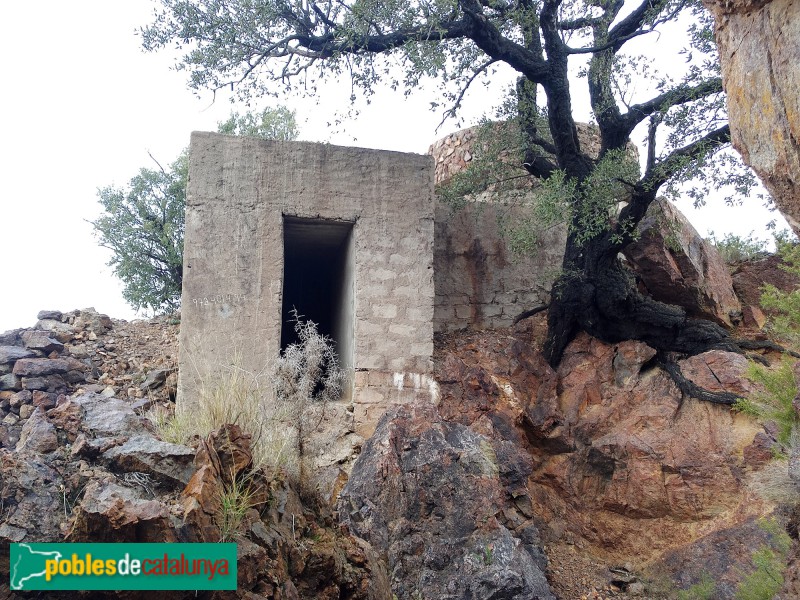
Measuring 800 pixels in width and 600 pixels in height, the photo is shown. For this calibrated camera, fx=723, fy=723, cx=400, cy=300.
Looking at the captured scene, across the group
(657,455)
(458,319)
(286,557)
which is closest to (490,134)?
(458,319)

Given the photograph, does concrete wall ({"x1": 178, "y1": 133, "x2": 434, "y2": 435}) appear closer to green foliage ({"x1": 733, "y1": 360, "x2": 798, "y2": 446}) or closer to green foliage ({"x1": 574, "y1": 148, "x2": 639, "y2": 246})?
green foliage ({"x1": 574, "y1": 148, "x2": 639, "y2": 246})

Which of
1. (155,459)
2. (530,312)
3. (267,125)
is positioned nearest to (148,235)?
(267,125)

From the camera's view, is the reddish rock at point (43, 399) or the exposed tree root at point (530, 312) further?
the exposed tree root at point (530, 312)

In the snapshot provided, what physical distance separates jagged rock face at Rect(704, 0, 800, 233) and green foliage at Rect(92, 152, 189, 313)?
10192mm

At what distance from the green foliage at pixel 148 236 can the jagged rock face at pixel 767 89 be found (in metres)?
10.2

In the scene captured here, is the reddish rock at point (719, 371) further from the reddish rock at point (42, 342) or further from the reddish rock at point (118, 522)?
the reddish rock at point (42, 342)

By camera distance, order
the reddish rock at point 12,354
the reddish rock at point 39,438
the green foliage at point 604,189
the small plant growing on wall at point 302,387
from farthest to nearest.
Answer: the reddish rock at point 12,354 < the green foliage at point 604,189 < the small plant growing on wall at point 302,387 < the reddish rock at point 39,438

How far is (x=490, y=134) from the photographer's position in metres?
9.42

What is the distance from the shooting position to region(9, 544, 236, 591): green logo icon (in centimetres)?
308

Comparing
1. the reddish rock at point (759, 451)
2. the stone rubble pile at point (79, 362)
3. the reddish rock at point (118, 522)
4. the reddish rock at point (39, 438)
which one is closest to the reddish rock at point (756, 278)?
the reddish rock at point (759, 451)

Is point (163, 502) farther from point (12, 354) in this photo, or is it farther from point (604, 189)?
point (604, 189)

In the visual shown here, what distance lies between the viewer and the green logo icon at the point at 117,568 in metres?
3.08

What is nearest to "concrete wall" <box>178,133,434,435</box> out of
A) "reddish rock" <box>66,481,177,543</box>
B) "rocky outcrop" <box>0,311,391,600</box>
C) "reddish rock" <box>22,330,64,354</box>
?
"reddish rock" <box>22,330,64,354</box>

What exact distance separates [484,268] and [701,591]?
450 cm
